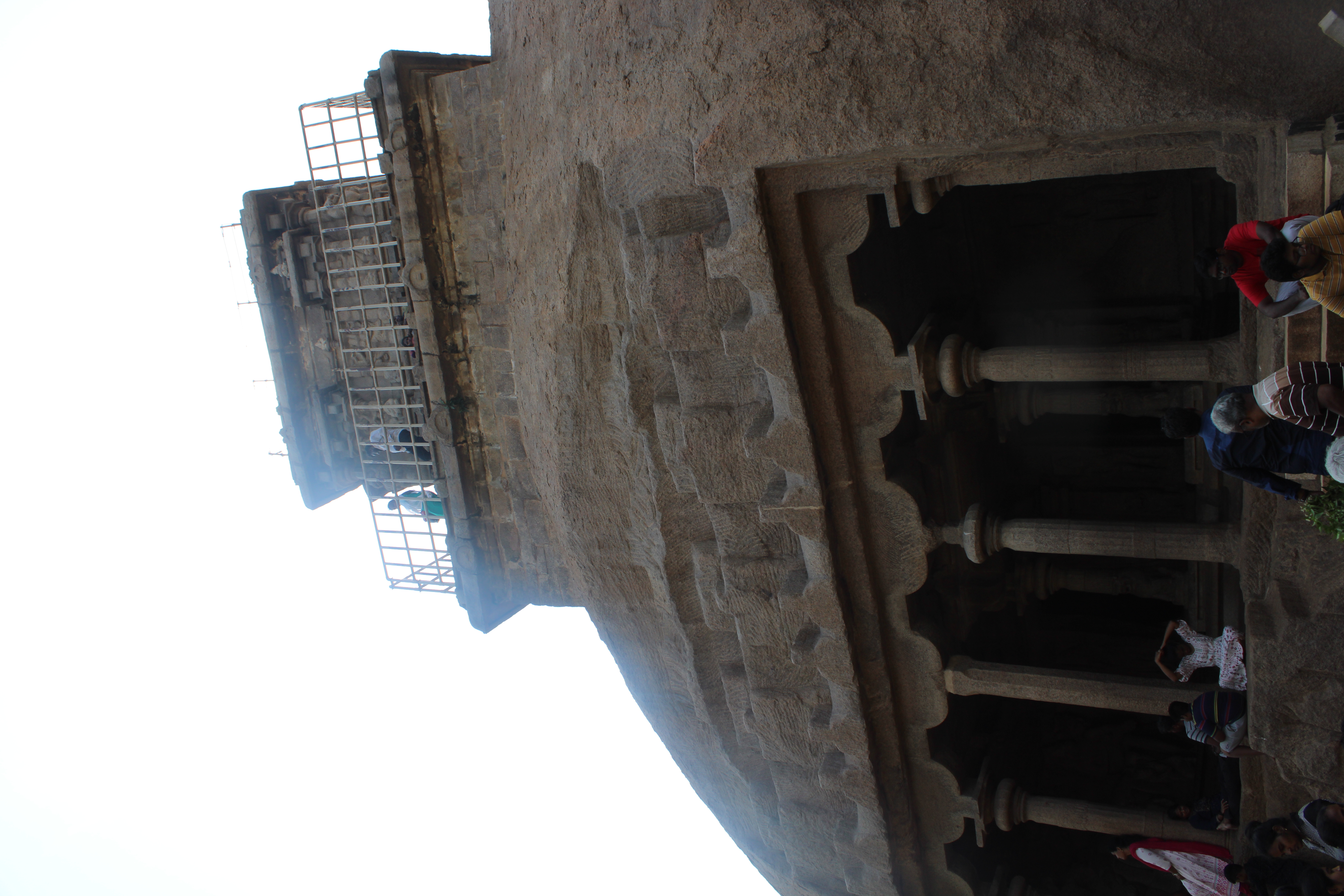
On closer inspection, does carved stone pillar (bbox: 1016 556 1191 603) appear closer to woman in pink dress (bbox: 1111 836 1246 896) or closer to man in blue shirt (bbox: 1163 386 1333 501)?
woman in pink dress (bbox: 1111 836 1246 896)

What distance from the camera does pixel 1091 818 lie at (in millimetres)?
6156

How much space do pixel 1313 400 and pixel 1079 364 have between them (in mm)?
1483

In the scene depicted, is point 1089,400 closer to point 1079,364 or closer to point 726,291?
point 1079,364

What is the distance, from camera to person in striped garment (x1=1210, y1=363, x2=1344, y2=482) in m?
3.44

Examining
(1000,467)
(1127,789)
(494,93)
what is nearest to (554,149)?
(494,93)

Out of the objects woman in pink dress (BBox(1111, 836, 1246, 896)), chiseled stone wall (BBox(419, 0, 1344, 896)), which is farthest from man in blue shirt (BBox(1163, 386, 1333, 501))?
woman in pink dress (BBox(1111, 836, 1246, 896))

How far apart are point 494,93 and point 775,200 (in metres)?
2.59

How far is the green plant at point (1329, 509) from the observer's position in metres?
3.78

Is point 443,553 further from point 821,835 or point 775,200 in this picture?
point 775,200

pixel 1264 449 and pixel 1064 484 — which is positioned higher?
pixel 1264 449

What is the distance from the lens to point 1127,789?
8023 mm

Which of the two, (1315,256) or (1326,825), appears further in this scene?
(1326,825)

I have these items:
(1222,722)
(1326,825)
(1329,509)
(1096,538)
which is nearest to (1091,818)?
(1222,722)

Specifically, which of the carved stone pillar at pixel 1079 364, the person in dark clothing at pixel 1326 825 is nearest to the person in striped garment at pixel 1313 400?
the carved stone pillar at pixel 1079 364
